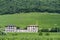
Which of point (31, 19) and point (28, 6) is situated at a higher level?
point (31, 19)

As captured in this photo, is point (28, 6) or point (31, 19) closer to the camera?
point (31, 19)

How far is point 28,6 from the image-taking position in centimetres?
13000

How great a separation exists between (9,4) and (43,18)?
33.1 metres

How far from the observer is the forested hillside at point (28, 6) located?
407 feet

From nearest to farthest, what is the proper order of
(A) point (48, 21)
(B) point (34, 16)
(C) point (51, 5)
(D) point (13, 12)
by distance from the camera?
(A) point (48, 21)
(B) point (34, 16)
(D) point (13, 12)
(C) point (51, 5)

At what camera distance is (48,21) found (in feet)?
323

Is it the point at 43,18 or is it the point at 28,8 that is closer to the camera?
the point at 43,18

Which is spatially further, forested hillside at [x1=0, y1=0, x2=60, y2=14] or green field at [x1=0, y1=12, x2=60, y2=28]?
forested hillside at [x1=0, y1=0, x2=60, y2=14]

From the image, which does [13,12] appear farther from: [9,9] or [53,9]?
[53,9]

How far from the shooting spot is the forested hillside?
124m

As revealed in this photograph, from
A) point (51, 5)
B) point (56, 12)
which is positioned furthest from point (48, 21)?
point (51, 5)

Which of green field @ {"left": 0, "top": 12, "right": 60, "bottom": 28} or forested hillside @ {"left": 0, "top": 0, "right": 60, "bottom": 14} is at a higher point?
green field @ {"left": 0, "top": 12, "right": 60, "bottom": 28}

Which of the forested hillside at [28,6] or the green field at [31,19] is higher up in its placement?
the green field at [31,19]

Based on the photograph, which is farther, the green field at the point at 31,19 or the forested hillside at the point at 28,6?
the forested hillside at the point at 28,6
